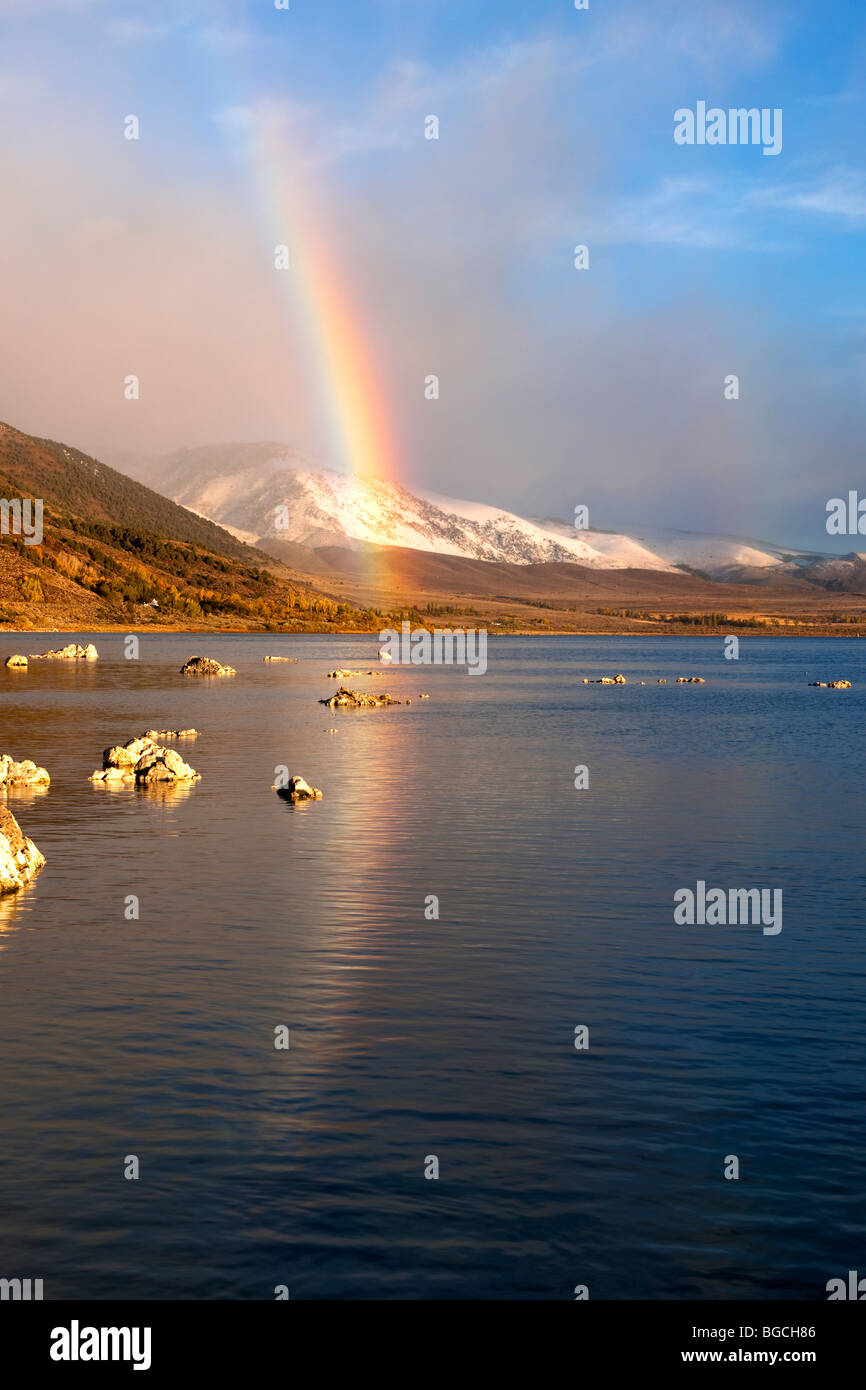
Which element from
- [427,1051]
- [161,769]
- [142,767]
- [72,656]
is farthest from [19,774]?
[72,656]

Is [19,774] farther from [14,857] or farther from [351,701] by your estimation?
[351,701]

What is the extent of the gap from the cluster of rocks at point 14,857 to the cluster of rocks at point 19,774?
40.9 feet

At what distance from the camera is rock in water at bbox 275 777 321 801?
3934 cm

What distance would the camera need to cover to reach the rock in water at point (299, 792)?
3934 centimetres

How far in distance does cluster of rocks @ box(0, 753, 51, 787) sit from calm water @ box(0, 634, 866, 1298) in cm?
163

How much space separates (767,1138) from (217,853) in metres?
18.6

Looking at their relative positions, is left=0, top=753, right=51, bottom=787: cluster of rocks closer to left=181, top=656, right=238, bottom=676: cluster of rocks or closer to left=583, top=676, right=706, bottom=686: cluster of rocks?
left=181, top=656, right=238, bottom=676: cluster of rocks

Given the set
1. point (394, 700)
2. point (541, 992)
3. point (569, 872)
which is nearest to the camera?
point (541, 992)

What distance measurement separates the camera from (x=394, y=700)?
8219cm

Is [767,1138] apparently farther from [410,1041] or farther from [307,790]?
[307,790]

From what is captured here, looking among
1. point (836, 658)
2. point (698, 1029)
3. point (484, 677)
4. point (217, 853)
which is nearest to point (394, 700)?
point (484, 677)

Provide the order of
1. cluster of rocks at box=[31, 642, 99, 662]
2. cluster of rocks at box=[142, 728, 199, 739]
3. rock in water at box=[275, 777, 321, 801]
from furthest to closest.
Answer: cluster of rocks at box=[31, 642, 99, 662] → cluster of rocks at box=[142, 728, 199, 739] → rock in water at box=[275, 777, 321, 801]
